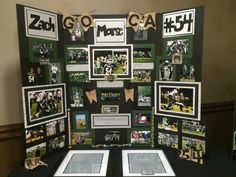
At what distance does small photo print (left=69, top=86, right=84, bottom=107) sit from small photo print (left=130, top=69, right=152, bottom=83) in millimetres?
338

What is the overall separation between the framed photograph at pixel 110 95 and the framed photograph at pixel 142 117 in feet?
0.48

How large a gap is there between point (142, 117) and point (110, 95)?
0.80 ft

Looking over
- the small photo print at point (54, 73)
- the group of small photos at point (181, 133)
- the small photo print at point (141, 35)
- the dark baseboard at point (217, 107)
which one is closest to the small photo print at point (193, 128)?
the group of small photos at point (181, 133)

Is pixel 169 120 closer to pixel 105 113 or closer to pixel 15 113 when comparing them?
pixel 105 113

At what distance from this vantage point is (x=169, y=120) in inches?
51.4

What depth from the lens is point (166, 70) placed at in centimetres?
128

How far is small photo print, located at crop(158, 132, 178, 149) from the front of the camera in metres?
1.31

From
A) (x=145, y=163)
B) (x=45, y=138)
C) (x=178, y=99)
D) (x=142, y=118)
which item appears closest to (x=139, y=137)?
(x=142, y=118)

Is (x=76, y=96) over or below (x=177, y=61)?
below

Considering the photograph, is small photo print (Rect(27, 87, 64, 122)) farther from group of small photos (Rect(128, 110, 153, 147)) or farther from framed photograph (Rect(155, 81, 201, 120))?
framed photograph (Rect(155, 81, 201, 120))

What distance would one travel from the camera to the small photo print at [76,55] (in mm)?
1312

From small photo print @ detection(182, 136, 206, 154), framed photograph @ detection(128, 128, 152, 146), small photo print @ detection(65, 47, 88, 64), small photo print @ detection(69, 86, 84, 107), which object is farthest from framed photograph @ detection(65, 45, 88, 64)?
small photo print @ detection(182, 136, 206, 154)

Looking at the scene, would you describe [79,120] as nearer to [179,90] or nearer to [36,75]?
[36,75]

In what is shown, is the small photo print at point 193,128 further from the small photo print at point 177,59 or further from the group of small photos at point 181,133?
the small photo print at point 177,59
